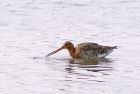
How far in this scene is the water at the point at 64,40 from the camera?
13.2m

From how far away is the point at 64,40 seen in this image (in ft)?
58.3

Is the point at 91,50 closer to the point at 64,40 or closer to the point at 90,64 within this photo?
the point at 90,64

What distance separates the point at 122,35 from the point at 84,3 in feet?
16.2

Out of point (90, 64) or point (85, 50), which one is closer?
point (90, 64)

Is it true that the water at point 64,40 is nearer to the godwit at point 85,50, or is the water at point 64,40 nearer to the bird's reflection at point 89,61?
the bird's reflection at point 89,61

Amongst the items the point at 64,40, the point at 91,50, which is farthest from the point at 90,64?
the point at 64,40

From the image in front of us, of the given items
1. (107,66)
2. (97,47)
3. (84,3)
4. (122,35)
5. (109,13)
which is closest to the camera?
(107,66)

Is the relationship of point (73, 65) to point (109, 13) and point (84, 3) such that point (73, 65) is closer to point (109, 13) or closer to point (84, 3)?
point (109, 13)

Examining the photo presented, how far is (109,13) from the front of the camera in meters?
21.2

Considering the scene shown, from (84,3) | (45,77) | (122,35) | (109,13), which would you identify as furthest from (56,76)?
(84,3)

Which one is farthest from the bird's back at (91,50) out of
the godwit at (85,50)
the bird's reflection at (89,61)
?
the bird's reflection at (89,61)

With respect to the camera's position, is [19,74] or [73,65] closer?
[19,74]

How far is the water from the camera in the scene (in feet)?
43.2

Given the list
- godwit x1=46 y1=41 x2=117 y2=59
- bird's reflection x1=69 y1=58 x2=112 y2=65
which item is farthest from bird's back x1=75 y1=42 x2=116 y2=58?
bird's reflection x1=69 y1=58 x2=112 y2=65
